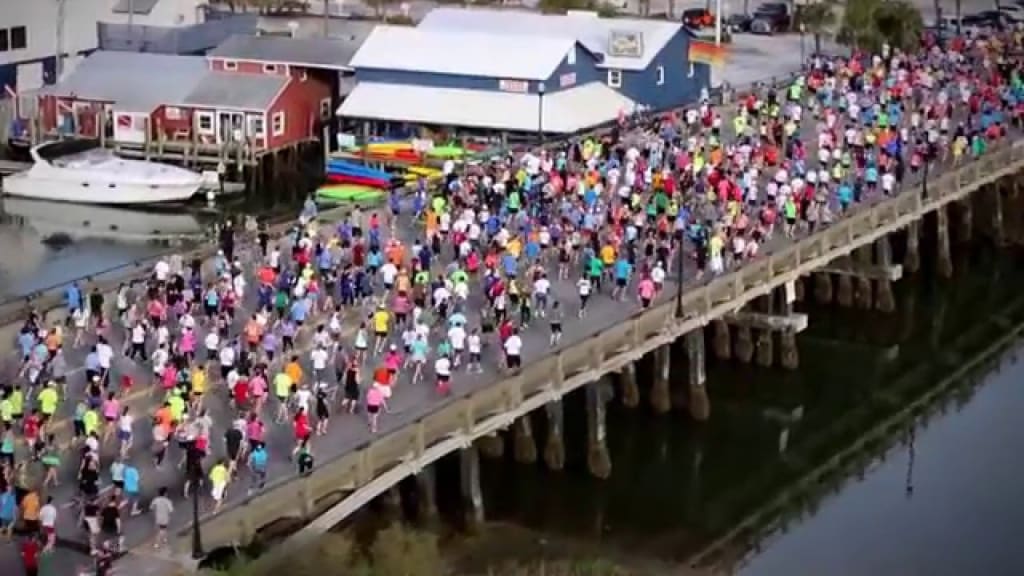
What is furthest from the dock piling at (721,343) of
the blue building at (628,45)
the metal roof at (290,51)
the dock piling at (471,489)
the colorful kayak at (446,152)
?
the metal roof at (290,51)

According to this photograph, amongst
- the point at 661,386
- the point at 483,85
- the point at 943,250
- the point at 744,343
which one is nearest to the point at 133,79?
the point at 483,85

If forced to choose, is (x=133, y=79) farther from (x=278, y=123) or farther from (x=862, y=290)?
(x=862, y=290)

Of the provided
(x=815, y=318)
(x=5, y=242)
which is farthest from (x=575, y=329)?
(x=5, y=242)

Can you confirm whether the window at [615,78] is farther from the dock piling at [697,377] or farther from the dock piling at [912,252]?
the dock piling at [697,377]

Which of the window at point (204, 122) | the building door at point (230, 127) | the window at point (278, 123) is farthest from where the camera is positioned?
the window at point (278, 123)

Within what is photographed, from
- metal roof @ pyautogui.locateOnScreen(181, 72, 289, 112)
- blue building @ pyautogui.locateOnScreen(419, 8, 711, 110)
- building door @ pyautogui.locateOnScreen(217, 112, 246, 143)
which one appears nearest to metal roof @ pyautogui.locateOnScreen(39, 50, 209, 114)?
metal roof @ pyautogui.locateOnScreen(181, 72, 289, 112)

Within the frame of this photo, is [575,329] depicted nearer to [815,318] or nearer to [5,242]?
[815,318]
